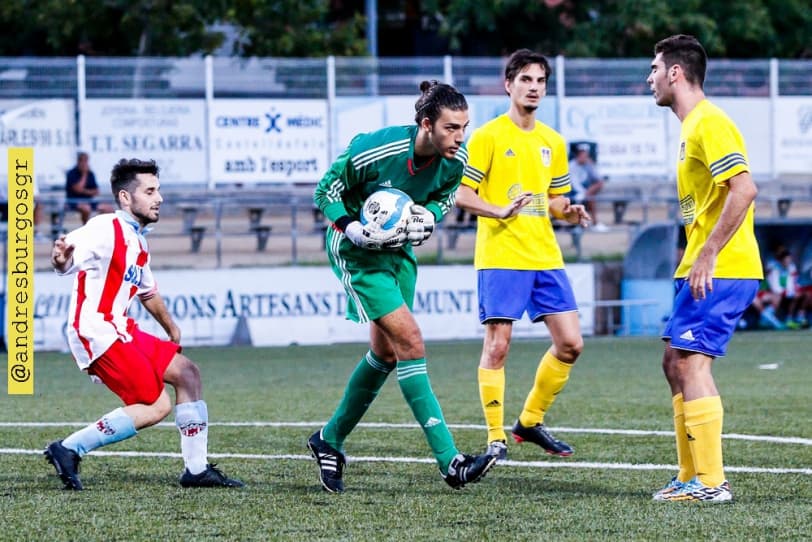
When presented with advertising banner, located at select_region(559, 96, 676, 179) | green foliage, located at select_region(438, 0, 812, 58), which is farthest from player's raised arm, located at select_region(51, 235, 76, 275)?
green foliage, located at select_region(438, 0, 812, 58)

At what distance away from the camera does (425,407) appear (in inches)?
261

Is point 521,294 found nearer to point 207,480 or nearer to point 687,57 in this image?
point 687,57

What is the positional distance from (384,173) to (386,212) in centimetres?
26

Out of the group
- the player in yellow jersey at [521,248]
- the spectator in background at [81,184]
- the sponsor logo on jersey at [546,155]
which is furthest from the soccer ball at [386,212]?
the spectator in background at [81,184]

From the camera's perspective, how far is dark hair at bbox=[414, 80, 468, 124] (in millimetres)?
6516

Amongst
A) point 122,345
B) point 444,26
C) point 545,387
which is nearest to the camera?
point 122,345

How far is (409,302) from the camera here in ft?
23.2

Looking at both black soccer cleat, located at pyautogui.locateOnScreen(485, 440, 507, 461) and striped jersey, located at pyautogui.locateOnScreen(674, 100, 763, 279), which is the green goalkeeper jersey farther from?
black soccer cleat, located at pyautogui.locateOnScreen(485, 440, 507, 461)

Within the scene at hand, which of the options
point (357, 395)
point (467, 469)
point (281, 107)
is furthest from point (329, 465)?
point (281, 107)

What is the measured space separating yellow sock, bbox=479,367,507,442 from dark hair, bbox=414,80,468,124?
2.03 metres

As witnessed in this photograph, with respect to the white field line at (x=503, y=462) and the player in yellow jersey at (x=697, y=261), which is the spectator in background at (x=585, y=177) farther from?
the player in yellow jersey at (x=697, y=261)

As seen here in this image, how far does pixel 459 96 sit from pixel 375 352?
1.30 metres

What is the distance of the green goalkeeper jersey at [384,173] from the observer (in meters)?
6.70

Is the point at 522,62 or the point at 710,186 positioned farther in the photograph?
the point at 522,62
